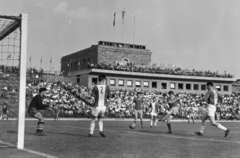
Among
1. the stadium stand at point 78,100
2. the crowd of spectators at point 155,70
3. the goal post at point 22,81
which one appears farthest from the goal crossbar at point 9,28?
the crowd of spectators at point 155,70

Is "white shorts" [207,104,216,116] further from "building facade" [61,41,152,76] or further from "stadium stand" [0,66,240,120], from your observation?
"building facade" [61,41,152,76]

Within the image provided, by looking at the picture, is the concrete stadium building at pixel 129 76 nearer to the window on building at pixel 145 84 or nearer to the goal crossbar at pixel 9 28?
the window on building at pixel 145 84

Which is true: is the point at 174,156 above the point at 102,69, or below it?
below

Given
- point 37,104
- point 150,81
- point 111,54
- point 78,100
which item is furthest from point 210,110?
point 111,54

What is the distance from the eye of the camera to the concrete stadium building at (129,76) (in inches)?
2552

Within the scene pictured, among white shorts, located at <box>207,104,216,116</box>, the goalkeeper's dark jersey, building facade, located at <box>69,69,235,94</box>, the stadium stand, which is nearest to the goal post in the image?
the goalkeeper's dark jersey

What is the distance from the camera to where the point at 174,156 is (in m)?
8.53

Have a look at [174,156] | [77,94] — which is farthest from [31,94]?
[174,156]

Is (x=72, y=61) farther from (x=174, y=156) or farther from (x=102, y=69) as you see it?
(x=174, y=156)

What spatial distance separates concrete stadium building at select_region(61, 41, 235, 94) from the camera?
64.8 meters

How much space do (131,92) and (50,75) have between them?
525 inches

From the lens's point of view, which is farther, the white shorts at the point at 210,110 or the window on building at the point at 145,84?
the window on building at the point at 145,84

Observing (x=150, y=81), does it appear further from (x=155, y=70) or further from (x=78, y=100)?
(x=78, y=100)

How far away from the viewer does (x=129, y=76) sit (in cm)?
6675
